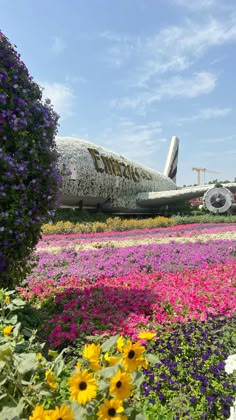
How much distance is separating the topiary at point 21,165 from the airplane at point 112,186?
12.5 metres

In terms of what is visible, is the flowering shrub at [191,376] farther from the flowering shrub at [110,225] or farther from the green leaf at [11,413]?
the flowering shrub at [110,225]

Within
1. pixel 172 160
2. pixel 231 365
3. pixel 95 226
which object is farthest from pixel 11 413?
pixel 172 160

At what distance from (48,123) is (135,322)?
11.3 ft

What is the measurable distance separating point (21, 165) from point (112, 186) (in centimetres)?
1975

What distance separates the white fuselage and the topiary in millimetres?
13022

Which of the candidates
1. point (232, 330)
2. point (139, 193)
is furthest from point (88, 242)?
point (139, 193)

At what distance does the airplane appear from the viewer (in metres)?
22.2

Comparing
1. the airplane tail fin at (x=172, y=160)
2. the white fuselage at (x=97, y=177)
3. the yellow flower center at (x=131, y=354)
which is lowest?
the yellow flower center at (x=131, y=354)

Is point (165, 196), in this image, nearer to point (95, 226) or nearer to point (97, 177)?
point (97, 177)

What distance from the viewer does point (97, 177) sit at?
23.5 m

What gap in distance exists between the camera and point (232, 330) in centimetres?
459

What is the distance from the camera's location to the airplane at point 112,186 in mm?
22188

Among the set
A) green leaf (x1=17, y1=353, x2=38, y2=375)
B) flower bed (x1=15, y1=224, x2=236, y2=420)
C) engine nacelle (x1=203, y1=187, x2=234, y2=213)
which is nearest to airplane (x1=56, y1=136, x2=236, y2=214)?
engine nacelle (x1=203, y1=187, x2=234, y2=213)

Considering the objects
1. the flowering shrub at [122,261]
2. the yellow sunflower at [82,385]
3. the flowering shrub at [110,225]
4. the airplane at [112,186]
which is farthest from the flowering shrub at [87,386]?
the airplane at [112,186]
